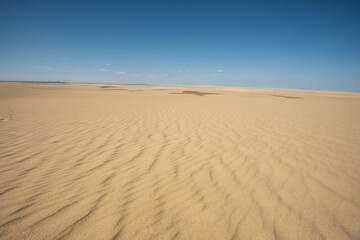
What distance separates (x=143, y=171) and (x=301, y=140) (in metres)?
4.41

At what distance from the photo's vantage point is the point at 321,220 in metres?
1.82

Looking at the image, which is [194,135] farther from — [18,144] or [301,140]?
[18,144]

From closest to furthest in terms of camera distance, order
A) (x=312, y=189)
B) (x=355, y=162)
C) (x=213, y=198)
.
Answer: (x=213, y=198) < (x=312, y=189) < (x=355, y=162)

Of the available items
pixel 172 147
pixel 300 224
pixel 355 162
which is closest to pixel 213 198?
pixel 300 224

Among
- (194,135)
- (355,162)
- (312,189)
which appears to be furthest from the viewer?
(194,135)

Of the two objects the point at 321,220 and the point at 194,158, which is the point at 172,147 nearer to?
the point at 194,158

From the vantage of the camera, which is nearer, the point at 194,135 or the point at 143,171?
the point at 143,171

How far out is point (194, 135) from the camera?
4.87 m

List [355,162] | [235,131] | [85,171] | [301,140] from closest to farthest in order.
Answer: [85,171] → [355,162] → [301,140] → [235,131]

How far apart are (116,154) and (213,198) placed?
2.20 meters

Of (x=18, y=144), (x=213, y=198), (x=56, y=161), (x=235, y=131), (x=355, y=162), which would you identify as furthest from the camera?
(x=235, y=131)

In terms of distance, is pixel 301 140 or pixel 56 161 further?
pixel 301 140

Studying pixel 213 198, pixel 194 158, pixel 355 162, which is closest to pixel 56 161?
pixel 194 158

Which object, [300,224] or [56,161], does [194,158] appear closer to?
[300,224]
